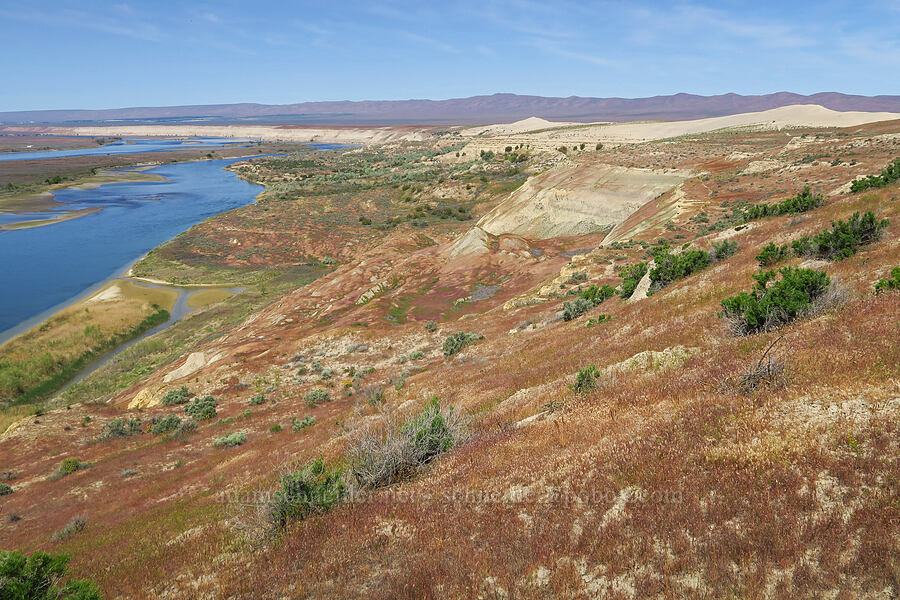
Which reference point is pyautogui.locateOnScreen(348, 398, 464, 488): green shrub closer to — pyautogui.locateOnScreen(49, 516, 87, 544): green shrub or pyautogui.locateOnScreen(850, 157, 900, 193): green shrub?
pyautogui.locateOnScreen(49, 516, 87, 544): green shrub

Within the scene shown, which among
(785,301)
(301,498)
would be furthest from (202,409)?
(785,301)

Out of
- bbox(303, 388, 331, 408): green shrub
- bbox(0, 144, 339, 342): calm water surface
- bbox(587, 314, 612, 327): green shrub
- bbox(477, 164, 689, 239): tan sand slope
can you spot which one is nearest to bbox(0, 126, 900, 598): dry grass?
bbox(587, 314, 612, 327): green shrub

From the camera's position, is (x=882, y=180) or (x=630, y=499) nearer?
(x=630, y=499)

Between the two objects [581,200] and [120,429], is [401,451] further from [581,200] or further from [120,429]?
[581,200]

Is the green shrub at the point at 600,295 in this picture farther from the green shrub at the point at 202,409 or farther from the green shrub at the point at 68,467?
the green shrub at the point at 68,467

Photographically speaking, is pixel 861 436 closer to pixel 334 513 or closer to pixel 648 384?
pixel 648 384
